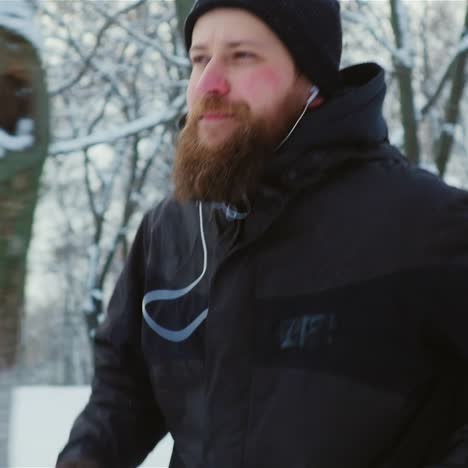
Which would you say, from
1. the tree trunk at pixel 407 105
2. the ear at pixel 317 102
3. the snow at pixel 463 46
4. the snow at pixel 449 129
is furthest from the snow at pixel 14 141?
the snow at pixel 449 129

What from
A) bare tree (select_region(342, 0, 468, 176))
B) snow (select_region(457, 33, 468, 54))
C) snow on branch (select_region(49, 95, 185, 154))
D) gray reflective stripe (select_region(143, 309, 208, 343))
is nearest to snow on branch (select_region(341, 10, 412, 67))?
bare tree (select_region(342, 0, 468, 176))

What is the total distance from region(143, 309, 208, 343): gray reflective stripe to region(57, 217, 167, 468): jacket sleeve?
11 cm

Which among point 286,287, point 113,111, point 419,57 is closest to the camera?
point 286,287

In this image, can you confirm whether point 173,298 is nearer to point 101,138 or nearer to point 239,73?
point 239,73

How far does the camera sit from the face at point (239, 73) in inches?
83.7

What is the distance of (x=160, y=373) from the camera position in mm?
2145

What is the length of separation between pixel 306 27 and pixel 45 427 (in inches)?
228

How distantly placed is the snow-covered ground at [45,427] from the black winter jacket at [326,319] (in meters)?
2.86

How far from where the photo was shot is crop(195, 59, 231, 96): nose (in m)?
2.12

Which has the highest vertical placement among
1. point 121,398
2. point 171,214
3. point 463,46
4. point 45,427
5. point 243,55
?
point 463,46

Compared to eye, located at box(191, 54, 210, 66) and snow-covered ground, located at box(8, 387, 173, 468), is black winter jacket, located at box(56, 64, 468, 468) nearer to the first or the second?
eye, located at box(191, 54, 210, 66)

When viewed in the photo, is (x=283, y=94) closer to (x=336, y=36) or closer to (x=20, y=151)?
(x=336, y=36)

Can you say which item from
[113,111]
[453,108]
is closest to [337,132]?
[453,108]

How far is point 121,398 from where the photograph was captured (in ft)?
7.41
